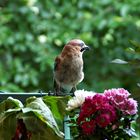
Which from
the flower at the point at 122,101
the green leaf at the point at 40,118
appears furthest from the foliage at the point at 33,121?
the flower at the point at 122,101

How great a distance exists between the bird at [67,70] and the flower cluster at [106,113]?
0.78 m

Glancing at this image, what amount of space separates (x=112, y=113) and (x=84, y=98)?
0.10 m

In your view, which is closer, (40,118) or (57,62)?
(40,118)

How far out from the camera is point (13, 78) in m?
3.62

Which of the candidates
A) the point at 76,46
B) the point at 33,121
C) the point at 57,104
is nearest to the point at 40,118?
the point at 33,121

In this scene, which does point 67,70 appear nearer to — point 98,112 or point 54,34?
point 98,112

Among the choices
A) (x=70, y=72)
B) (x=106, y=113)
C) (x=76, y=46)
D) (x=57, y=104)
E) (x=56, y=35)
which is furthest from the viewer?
(x=56, y=35)

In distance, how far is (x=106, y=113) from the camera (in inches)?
58.1

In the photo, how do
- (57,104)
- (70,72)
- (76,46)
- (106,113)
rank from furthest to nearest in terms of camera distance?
(70,72) < (76,46) < (57,104) < (106,113)

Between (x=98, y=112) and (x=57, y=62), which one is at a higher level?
(x=57, y=62)

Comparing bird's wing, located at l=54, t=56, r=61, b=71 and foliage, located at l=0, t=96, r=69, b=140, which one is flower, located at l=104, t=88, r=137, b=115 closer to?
foliage, located at l=0, t=96, r=69, b=140

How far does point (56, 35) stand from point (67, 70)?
123 cm

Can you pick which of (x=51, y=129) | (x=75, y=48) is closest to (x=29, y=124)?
(x=51, y=129)

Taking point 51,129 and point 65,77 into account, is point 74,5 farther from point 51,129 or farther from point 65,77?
point 51,129
